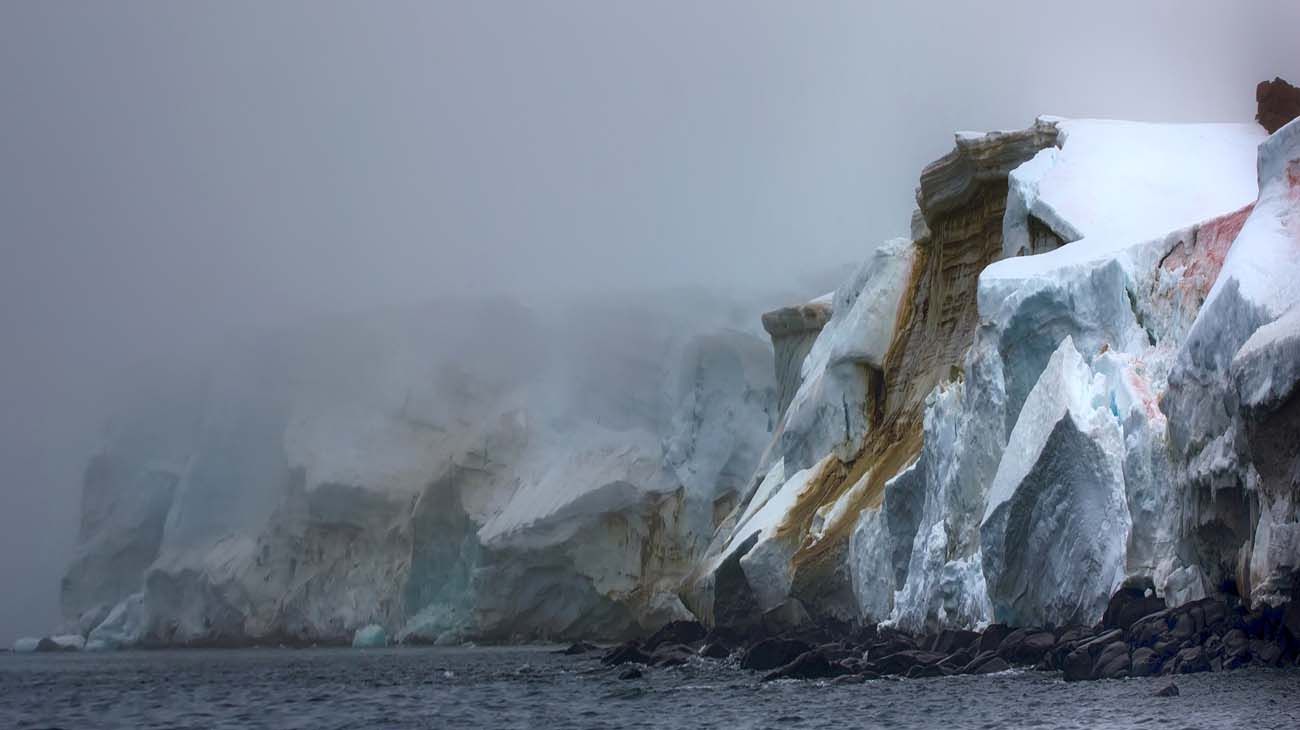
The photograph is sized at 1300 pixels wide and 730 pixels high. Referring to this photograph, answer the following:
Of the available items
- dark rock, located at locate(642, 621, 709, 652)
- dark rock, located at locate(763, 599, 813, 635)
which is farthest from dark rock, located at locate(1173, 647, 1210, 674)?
dark rock, located at locate(642, 621, 709, 652)

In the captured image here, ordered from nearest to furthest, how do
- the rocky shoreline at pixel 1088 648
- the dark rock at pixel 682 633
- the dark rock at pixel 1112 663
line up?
the rocky shoreline at pixel 1088 648 → the dark rock at pixel 1112 663 → the dark rock at pixel 682 633

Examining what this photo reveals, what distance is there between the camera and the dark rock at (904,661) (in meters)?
24.1

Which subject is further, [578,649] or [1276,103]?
[578,649]

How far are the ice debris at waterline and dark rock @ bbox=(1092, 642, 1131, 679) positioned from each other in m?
0.06

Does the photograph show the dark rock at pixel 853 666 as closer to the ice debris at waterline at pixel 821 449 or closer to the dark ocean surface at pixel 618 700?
the ice debris at waterline at pixel 821 449

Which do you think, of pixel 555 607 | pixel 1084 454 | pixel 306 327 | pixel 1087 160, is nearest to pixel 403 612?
pixel 555 607

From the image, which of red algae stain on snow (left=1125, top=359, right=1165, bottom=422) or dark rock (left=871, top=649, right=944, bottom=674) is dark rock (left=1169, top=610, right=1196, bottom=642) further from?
dark rock (left=871, top=649, right=944, bottom=674)

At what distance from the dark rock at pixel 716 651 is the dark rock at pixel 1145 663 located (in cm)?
1666

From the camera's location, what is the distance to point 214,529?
222 ft

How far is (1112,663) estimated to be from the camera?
19.4 metres

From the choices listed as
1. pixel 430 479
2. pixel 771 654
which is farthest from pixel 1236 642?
pixel 430 479

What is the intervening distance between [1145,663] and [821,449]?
2170 cm

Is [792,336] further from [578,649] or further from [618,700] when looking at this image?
[618,700]

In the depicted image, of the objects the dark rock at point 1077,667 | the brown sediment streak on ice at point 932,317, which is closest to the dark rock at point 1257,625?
the dark rock at point 1077,667
